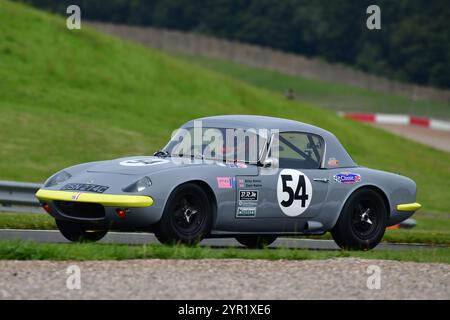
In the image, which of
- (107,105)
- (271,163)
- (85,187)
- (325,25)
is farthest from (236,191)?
(325,25)

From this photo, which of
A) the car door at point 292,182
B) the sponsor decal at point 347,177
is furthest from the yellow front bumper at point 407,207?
the car door at point 292,182

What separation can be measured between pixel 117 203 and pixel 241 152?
1786 millimetres

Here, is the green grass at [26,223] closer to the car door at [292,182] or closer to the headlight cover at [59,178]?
the headlight cover at [59,178]

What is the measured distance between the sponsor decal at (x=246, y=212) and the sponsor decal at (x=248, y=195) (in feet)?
0.32

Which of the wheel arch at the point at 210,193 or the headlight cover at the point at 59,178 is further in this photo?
the headlight cover at the point at 59,178

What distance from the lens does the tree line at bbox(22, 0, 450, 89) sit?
92312 mm

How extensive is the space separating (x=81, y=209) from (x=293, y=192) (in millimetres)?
2342

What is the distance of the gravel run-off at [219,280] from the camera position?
316 inches

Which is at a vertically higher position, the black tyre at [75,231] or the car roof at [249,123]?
the car roof at [249,123]

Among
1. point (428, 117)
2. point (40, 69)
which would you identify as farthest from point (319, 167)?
point (428, 117)

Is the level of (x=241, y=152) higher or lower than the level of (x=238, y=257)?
higher

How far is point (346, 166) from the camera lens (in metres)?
12.2

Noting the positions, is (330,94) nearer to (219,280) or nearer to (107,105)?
(107,105)
